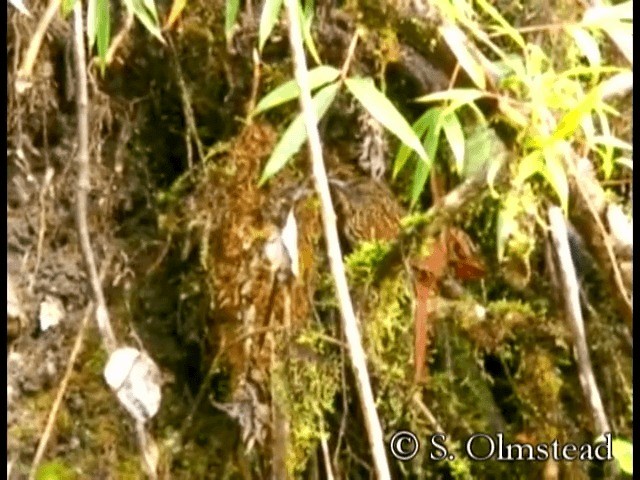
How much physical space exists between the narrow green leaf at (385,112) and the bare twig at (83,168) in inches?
14.0

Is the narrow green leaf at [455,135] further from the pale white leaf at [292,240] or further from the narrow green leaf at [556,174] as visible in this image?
the pale white leaf at [292,240]

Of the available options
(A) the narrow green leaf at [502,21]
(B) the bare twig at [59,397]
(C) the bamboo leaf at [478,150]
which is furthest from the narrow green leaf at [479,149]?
(B) the bare twig at [59,397]

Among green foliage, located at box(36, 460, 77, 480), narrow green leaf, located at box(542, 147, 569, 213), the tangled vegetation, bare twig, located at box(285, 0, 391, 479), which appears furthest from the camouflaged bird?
green foliage, located at box(36, 460, 77, 480)

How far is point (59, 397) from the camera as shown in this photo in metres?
1.11

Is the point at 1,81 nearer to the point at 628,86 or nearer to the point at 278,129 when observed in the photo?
the point at 278,129

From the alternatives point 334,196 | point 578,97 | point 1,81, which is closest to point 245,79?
point 334,196

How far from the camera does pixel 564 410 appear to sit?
3.72 feet

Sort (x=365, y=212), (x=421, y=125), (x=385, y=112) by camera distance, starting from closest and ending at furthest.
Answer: (x=385, y=112), (x=421, y=125), (x=365, y=212)

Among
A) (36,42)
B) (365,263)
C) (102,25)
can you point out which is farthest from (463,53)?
A: (36,42)

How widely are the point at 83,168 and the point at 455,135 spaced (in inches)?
17.5

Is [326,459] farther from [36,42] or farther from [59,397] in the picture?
[36,42]

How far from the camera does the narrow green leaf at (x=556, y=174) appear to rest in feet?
3.17

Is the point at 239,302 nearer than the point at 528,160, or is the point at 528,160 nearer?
the point at 528,160

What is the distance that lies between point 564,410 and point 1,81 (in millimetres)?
777
